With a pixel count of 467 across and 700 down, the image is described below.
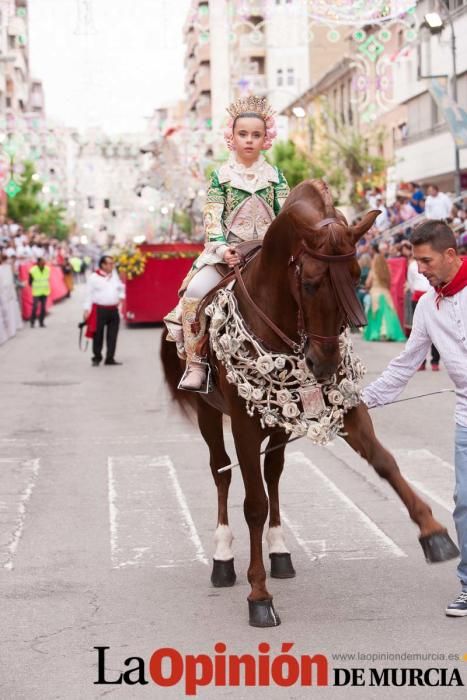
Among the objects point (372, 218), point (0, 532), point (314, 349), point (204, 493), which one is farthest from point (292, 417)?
point (204, 493)

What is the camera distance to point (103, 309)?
21.2 metres

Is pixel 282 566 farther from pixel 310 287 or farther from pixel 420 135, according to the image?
pixel 420 135

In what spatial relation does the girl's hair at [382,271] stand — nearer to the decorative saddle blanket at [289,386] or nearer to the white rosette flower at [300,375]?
the decorative saddle blanket at [289,386]

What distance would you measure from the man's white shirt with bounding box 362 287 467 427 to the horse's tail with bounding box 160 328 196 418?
203 centimetres

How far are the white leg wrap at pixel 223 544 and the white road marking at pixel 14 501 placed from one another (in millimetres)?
1246

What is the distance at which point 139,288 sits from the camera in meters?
29.9

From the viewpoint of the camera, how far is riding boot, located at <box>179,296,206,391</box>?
684cm

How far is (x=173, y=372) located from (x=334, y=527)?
1.50m

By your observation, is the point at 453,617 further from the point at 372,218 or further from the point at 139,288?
the point at 139,288

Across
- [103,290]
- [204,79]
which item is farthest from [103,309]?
[204,79]

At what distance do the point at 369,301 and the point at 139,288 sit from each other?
6.50 metres

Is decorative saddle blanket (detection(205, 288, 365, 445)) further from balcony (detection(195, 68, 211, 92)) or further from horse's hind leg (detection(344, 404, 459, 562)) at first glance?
balcony (detection(195, 68, 211, 92))

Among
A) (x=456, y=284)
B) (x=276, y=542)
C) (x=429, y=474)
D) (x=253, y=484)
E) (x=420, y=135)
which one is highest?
(x=420, y=135)

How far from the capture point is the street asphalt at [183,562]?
543 cm
